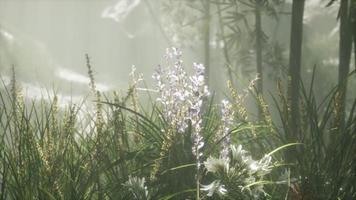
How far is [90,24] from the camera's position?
33.0 meters

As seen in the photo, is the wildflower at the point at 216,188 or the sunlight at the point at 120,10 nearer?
the wildflower at the point at 216,188

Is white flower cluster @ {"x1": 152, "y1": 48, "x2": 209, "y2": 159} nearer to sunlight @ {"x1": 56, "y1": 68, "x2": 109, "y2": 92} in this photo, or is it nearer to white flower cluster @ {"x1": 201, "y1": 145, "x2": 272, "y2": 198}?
white flower cluster @ {"x1": 201, "y1": 145, "x2": 272, "y2": 198}

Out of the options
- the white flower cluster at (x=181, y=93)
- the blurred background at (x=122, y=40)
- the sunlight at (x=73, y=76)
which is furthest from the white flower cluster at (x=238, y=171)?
→ the sunlight at (x=73, y=76)

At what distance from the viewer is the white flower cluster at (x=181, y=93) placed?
8.33 feet

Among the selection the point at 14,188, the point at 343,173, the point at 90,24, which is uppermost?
the point at 90,24

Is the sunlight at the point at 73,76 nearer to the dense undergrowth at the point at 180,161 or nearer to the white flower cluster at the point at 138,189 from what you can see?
the dense undergrowth at the point at 180,161

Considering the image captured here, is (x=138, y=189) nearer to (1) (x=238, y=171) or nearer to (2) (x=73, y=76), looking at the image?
(1) (x=238, y=171)

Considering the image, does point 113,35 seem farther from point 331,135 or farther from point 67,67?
point 331,135

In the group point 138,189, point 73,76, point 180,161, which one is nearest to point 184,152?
point 180,161

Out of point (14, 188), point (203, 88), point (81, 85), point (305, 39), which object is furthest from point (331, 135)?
point (81, 85)

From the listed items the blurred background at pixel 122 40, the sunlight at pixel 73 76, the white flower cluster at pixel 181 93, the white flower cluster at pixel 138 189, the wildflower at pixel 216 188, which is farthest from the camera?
the sunlight at pixel 73 76

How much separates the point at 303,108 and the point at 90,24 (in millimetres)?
31234

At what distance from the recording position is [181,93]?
280 cm

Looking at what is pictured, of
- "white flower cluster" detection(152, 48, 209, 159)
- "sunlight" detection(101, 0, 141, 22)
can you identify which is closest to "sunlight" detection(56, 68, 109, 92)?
"sunlight" detection(101, 0, 141, 22)
